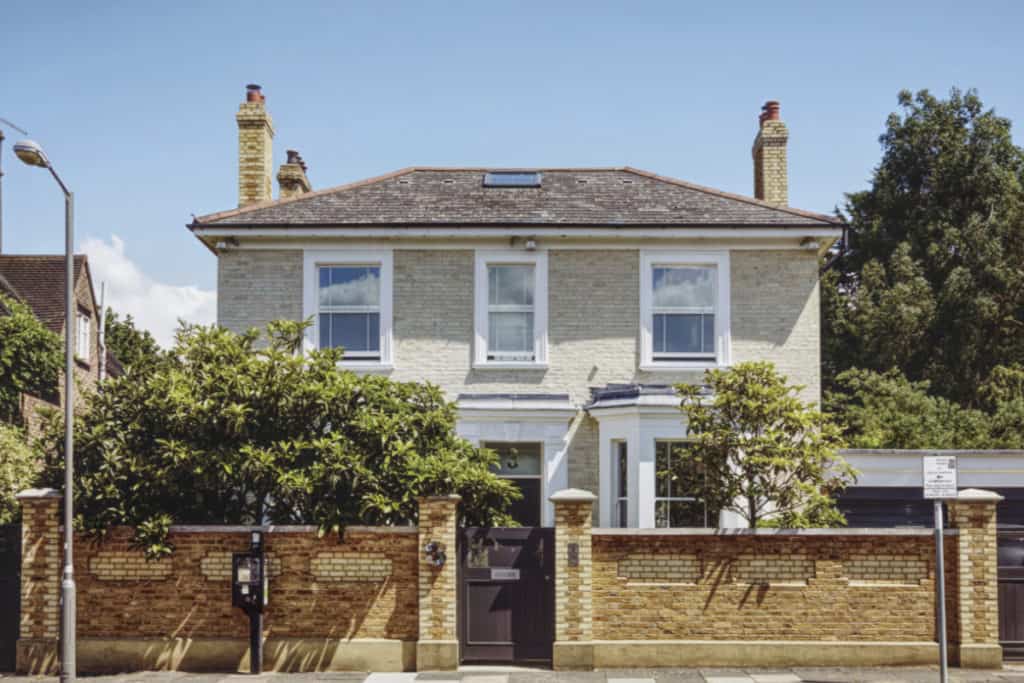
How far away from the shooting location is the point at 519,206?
2002cm

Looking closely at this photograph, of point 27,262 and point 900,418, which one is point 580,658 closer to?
point 900,418

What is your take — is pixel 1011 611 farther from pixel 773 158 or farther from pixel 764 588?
pixel 773 158

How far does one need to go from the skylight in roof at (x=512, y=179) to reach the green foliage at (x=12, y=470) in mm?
9778

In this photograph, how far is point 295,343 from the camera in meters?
15.4

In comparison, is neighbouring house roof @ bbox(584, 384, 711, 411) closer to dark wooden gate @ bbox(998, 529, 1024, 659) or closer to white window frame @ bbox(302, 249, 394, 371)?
white window frame @ bbox(302, 249, 394, 371)

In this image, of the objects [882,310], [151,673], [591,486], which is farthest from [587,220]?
[882,310]

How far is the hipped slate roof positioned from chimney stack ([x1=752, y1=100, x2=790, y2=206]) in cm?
130

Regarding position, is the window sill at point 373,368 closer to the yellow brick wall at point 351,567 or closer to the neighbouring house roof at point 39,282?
the yellow brick wall at point 351,567

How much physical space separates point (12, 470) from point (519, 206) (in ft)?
33.9

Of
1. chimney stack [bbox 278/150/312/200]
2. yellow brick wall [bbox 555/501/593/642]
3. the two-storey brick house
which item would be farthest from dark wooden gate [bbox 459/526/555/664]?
chimney stack [bbox 278/150/312/200]

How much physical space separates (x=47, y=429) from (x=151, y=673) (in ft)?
12.6

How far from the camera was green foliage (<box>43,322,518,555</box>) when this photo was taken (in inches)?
554

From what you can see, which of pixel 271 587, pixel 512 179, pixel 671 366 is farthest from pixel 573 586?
pixel 512 179

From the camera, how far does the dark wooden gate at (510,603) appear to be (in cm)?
1421
